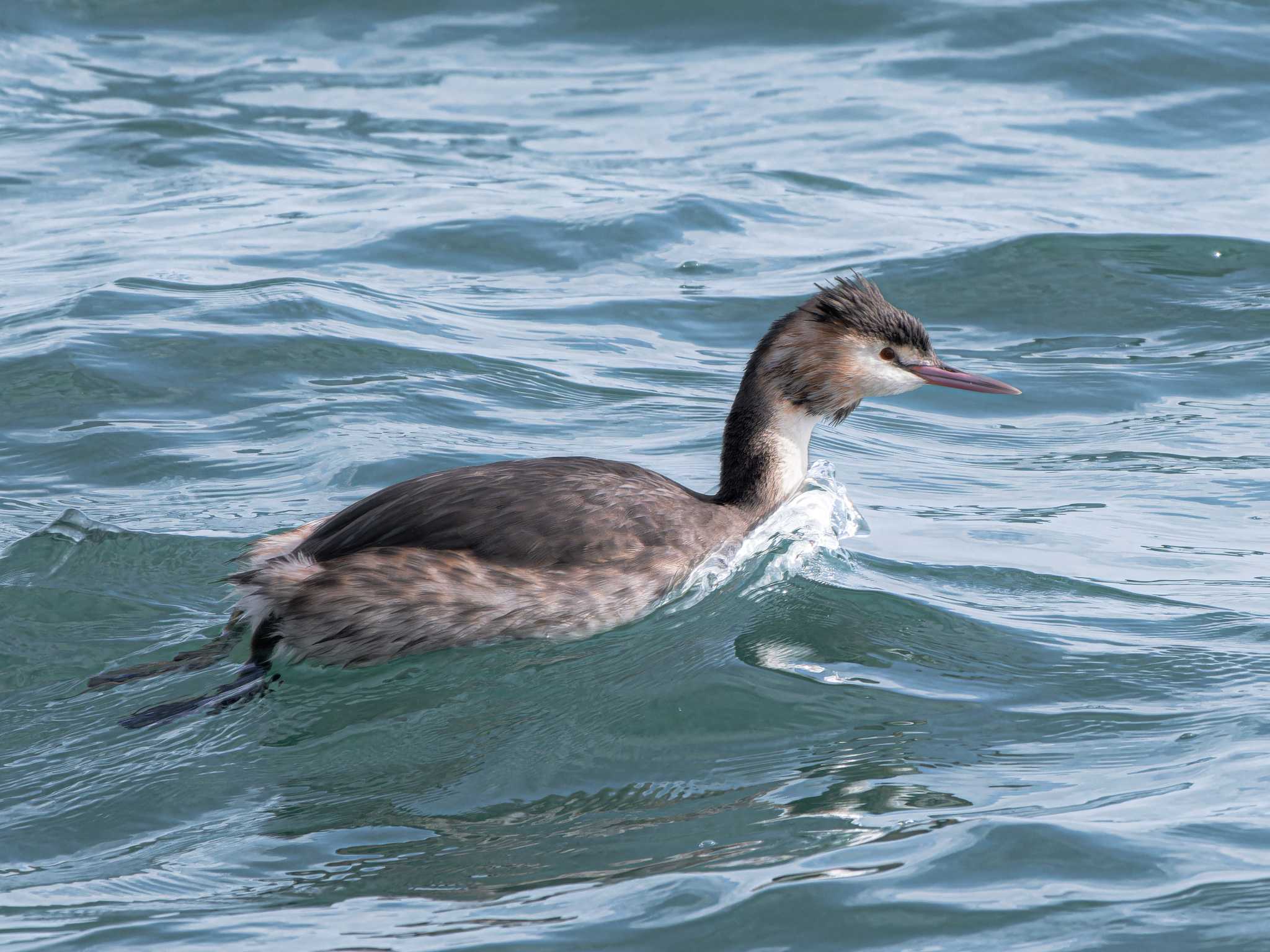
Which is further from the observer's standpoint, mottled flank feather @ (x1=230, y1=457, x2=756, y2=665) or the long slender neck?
the long slender neck

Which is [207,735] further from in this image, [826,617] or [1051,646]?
[1051,646]

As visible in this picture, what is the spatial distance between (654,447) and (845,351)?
1.72 meters

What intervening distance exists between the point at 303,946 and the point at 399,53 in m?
12.4

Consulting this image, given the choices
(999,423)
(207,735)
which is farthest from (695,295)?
(207,735)

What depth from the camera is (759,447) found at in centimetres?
634

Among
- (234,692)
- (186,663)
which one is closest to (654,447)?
(186,663)

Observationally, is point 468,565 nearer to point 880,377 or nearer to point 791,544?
point 791,544

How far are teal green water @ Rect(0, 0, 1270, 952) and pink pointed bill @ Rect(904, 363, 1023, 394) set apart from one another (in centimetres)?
63

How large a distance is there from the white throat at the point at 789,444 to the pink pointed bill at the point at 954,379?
16.6 inches

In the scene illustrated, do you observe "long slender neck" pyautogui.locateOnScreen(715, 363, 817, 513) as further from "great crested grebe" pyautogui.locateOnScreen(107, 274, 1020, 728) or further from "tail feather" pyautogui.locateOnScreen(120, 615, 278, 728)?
"tail feather" pyautogui.locateOnScreen(120, 615, 278, 728)

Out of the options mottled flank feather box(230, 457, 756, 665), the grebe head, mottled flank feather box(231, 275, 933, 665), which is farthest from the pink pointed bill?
mottled flank feather box(230, 457, 756, 665)

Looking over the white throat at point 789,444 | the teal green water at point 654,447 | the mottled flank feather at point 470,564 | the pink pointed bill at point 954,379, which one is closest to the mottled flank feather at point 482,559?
the mottled flank feather at point 470,564

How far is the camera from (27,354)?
833 centimetres

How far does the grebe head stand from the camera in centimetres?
626
